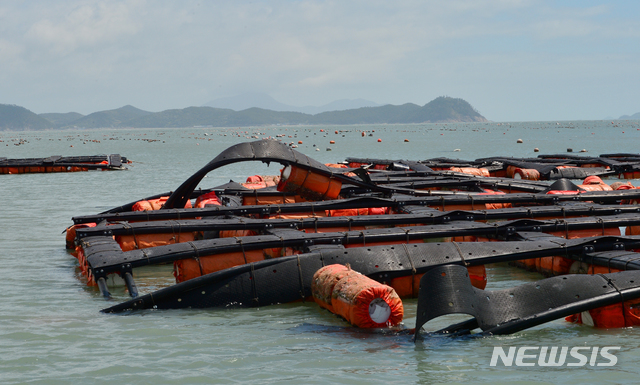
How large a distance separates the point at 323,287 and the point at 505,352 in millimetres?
3050

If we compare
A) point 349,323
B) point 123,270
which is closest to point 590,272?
point 349,323

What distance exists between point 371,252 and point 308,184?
7127 millimetres

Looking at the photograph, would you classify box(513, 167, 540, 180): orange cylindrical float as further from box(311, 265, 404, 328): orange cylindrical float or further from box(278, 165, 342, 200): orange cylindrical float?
box(311, 265, 404, 328): orange cylindrical float

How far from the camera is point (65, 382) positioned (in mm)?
7391

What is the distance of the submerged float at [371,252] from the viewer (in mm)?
8672

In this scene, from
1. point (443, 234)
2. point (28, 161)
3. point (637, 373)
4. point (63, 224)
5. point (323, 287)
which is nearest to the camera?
point (637, 373)

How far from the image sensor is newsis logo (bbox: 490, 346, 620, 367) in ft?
25.2

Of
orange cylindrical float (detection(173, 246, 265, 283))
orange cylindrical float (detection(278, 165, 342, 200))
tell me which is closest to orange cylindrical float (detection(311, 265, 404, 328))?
orange cylindrical float (detection(173, 246, 265, 283))

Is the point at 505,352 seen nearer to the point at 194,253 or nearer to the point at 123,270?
the point at 194,253

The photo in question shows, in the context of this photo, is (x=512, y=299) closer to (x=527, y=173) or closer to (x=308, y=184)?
(x=308, y=184)

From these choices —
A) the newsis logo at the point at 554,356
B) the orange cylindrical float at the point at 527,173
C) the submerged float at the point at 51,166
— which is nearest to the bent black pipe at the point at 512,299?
the newsis logo at the point at 554,356

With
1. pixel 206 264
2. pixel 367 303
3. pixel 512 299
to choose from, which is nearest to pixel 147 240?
pixel 206 264

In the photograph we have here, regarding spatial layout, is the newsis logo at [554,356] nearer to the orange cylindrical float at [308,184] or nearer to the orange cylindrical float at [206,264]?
the orange cylindrical float at [206,264]

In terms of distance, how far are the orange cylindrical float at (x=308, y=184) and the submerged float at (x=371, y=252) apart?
0.03 metres
